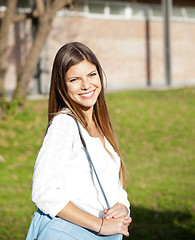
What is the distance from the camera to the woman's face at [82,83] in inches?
87.7

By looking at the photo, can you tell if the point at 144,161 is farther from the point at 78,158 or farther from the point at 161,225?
the point at 78,158

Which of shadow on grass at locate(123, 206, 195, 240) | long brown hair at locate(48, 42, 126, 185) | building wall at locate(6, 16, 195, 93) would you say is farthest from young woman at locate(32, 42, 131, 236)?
building wall at locate(6, 16, 195, 93)

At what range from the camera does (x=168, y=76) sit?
2439 cm

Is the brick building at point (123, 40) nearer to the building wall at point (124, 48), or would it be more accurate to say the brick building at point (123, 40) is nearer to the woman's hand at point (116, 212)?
the building wall at point (124, 48)

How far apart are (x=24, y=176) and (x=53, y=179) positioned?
23.2 feet

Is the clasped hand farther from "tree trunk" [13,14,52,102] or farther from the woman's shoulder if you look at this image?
"tree trunk" [13,14,52,102]

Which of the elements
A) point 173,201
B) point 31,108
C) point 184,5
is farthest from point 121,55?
point 173,201

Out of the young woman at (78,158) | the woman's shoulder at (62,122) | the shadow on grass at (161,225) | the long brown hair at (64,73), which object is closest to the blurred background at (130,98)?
the shadow on grass at (161,225)

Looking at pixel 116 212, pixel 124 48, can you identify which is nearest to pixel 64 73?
pixel 116 212

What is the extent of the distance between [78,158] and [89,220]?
27 cm

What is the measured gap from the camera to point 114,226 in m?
2.06

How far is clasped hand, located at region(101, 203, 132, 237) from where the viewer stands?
6.69 feet

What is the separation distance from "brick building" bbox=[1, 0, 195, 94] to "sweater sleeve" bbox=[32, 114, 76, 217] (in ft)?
58.6

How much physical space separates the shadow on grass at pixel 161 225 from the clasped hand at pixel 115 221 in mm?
3768
